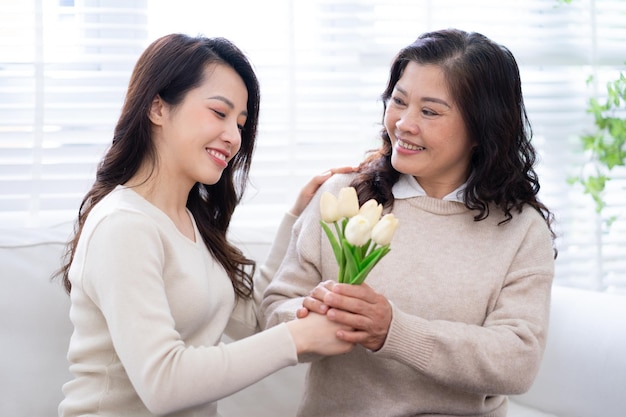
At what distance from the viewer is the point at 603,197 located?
3.12 m

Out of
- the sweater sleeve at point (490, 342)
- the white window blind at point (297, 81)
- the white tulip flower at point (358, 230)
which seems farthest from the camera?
the white window blind at point (297, 81)

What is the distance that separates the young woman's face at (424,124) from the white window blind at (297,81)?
22.7 inches

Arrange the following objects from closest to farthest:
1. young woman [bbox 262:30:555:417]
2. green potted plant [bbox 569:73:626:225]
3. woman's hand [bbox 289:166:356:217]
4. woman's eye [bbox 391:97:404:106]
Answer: young woman [bbox 262:30:555:417]
woman's eye [bbox 391:97:404:106]
woman's hand [bbox 289:166:356:217]
green potted plant [bbox 569:73:626:225]

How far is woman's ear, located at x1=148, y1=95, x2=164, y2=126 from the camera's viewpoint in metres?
1.56

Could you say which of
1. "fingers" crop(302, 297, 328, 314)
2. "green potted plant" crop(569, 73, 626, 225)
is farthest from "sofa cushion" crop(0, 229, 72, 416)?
"green potted plant" crop(569, 73, 626, 225)

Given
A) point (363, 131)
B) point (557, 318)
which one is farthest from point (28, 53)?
point (557, 318)

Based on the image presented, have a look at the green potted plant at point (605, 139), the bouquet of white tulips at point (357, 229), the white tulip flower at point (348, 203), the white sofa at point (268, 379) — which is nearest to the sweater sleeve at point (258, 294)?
the white sofa at point (268, 379)

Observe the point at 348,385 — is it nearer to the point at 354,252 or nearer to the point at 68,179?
the point at 354,252

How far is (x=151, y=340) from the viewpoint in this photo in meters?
1.29

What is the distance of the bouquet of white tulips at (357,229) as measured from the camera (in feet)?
4.17

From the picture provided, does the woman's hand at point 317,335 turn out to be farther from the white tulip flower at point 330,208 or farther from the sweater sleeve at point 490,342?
the white tulip flower at point 330,208

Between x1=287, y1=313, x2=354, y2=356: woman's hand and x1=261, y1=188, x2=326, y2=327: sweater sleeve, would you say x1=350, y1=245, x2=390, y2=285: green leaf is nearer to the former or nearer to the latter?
x1=287, y1=313, x2=354, y2=356: woman's hand

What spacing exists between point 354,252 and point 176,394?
40cm

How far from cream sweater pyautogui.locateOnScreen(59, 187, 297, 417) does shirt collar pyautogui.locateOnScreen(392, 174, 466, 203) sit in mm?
515
